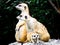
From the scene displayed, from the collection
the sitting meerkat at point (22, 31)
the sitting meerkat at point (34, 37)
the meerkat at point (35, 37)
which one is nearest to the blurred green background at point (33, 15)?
the sitting meerkat at point (22, 31)

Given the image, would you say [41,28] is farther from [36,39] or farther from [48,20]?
[48,20]

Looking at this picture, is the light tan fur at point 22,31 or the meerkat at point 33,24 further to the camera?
the light tan fur at point 22,31

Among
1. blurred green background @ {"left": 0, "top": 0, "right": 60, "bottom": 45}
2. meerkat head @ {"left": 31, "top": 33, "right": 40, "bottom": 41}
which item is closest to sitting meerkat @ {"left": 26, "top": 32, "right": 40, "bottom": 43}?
meerkat head @ {"left": 31, "top": 33, "right": 40, "bottom": 41}

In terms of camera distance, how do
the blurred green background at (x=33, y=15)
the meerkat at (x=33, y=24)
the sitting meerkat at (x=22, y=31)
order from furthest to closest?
1. the blurred green background at (x=33, y=15)
2. the sitting meerkat at (x=22, y=31)
3. the meerkat at (x=33, y=24)

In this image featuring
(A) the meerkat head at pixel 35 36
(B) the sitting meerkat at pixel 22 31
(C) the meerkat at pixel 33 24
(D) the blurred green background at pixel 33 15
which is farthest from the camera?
(D) the blurred green background at pixel 33 15

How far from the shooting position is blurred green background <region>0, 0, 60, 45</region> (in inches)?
274

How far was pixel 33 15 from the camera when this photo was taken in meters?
6.98

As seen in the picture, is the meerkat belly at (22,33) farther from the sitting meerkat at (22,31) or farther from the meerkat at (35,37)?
the meerkat at (35,37)

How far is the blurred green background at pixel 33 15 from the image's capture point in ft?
22.9

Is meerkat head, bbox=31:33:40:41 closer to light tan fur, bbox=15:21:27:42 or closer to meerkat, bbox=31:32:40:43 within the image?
meerkat, bbox=31:32:40:43

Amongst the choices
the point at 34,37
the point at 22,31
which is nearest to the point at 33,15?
the point at 22,31

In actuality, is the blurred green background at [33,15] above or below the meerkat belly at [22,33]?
above

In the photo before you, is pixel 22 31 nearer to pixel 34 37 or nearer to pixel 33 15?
pixel 34 37

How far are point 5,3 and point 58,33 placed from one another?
4.95ft
